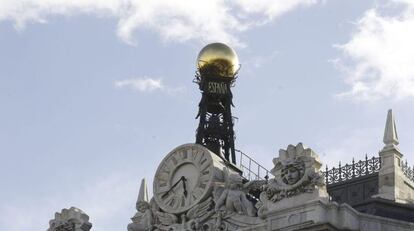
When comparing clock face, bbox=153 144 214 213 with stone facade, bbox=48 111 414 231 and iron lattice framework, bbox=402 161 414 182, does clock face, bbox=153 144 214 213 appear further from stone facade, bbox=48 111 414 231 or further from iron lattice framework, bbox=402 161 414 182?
iron lattice framework, bbox=402 161 414 182

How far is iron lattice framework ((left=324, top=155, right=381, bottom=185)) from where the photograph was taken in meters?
54.7

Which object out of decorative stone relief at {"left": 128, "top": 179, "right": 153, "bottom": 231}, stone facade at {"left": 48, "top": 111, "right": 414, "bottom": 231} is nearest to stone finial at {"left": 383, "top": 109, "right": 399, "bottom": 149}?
stone facade at {"left": 48, "top": 111, "right": 414, "bottom": 231}

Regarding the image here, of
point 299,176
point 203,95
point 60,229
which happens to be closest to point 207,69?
point 203,95

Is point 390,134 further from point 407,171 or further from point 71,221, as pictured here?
point 71,221

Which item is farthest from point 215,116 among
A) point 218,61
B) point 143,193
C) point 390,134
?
point 390,134

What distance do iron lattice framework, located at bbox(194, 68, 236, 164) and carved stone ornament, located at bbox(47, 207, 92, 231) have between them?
7784mm

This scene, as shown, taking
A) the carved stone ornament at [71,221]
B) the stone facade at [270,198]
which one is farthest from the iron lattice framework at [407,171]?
the carved stone ornament at [71,221]

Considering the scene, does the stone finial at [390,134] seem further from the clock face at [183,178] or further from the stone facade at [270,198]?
the clock face at [183,178]

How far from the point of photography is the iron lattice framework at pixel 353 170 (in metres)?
54.7

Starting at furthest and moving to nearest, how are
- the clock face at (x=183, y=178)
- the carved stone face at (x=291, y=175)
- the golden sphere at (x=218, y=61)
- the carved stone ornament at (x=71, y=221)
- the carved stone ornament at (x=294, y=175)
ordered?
the golden sphere at (x=218, y=61) → the carved stone ornament at (x=71, y=221) → the clock face at (x=183, y=178) → the carved stone face at (x=291, y=175) → the carved stone ornament at (x=294, y=175)

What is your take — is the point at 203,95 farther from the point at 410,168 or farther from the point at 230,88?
the point at 410,168

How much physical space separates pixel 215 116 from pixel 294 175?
53.8ft

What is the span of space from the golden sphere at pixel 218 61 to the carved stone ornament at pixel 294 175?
47.5 feet

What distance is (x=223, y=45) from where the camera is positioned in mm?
61688
